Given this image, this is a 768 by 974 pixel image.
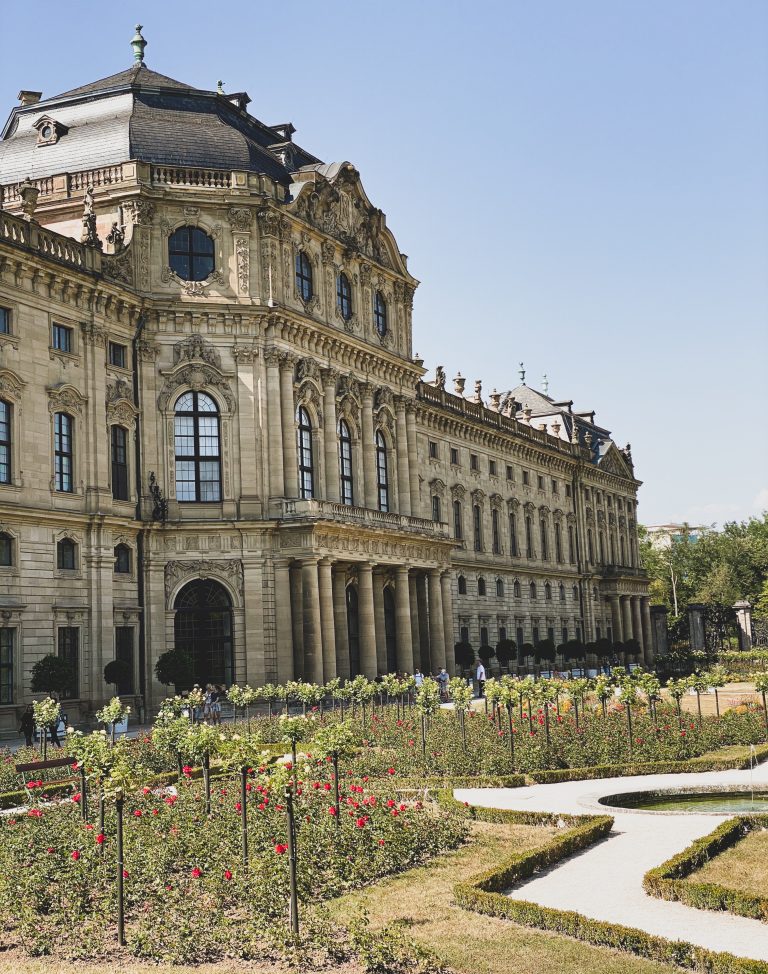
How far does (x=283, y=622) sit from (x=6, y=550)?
12.2 m

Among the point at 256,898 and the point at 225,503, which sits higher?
the point at 225,503

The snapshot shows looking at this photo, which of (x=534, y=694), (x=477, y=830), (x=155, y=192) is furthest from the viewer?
(x=155, y=192)

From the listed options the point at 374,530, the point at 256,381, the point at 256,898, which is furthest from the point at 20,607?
the point at 256,898

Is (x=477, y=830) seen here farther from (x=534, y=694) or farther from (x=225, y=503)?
(x=225, y=503)

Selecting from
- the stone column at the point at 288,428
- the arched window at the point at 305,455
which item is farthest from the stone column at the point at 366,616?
the stone column at the point at 288,428

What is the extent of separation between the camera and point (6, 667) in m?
37.0

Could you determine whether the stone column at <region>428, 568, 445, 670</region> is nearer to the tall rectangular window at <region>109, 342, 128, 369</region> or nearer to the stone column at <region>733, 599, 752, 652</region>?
the tall rectangular window at <region>109, 342, 128, 369</region>

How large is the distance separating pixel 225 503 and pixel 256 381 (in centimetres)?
518

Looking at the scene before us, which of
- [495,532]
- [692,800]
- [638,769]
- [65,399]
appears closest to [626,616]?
[495,532]

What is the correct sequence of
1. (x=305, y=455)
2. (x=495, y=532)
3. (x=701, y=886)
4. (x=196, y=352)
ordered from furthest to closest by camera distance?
(x=495, y=532) < (x=305, y=455) < (x=196, y=352) < (x=701, y=886)

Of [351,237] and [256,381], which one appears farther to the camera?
[351,237]

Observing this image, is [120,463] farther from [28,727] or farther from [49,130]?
[49,130]

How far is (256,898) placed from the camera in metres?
13.7

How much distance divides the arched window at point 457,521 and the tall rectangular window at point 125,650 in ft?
102
